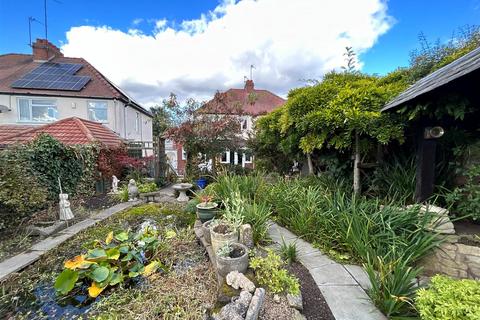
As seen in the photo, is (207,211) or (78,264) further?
(207,211)

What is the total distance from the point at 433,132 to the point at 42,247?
6662 mm

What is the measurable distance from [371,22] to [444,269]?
602cm

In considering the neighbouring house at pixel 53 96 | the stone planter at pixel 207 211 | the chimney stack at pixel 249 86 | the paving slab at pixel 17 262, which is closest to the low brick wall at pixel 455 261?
the stone planter at pixel 207 211

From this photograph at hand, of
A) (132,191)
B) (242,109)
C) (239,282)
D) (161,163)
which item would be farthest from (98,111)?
(239,282)

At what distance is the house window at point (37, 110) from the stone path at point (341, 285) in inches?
584

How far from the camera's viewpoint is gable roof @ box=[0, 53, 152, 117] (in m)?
11.6

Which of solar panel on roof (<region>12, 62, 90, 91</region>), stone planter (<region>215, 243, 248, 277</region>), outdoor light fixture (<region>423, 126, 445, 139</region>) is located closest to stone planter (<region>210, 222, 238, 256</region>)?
stone planter (<region>215, 243, 248, 277</region>)

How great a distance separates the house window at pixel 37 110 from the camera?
11.7m

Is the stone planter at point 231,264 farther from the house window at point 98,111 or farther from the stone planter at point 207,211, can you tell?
the house window at point 98,111

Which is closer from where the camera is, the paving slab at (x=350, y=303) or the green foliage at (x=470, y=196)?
the paving slab at (x=350, y=303)

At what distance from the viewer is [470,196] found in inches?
114

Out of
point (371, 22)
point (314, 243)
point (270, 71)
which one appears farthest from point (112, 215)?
point (270, 71)

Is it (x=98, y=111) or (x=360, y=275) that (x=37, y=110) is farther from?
(x=360, y=275)

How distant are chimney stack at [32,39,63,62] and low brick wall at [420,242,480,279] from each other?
20.3 meters
